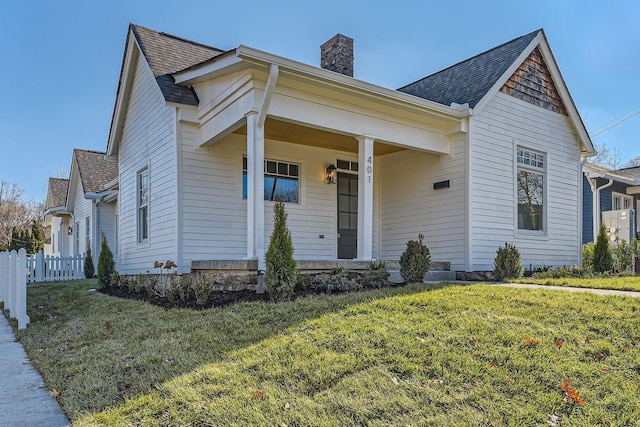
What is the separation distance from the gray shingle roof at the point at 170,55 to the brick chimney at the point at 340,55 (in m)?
2.76

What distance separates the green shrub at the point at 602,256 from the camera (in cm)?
1011

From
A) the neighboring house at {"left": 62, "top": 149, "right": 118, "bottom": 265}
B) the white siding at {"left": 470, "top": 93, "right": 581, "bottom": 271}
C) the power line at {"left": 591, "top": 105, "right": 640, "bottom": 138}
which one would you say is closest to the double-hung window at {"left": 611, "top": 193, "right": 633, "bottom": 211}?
the power line at {"left": 591, "top": 105, "right": 640, "bottom": 138}

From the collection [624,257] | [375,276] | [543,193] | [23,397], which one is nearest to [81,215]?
[375,276]

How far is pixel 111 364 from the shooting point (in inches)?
160

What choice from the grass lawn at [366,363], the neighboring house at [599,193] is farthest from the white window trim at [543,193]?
the neighboring house at [599,193]

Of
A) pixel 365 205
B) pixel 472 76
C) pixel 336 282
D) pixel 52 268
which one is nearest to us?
pixel 336 282

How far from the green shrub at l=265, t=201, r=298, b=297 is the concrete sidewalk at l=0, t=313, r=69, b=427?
268 centimetres

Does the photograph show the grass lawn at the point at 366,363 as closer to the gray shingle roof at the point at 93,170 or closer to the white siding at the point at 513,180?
the white siding at the point at 513,180

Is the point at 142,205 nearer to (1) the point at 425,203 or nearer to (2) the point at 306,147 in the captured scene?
(2) the point at 306,147

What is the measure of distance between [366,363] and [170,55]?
838cm

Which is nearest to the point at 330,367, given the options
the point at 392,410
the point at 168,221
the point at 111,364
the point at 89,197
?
the point at 392,410

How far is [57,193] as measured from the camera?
21797mm

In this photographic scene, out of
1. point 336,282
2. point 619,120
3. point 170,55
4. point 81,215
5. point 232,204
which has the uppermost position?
point 619,120

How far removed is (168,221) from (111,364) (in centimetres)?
436
